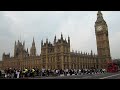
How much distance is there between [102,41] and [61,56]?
2492 cm

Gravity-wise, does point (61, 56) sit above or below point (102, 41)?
below

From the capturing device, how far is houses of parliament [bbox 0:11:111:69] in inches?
2352

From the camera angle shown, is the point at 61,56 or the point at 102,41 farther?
the point at 102,41

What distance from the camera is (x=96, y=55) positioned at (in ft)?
266

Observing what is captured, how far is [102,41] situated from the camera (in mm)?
76938

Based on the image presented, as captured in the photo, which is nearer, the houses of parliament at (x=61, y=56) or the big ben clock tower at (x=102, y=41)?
the houses of parliament at (x=61, y=56)

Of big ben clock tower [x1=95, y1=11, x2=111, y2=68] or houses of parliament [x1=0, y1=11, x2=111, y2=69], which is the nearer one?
houses of parliament [x1=0, y1=11, x2=111, y2=69]

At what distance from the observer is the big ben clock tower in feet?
250

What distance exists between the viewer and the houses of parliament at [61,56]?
59750 mm

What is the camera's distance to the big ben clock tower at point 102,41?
76.1 m
